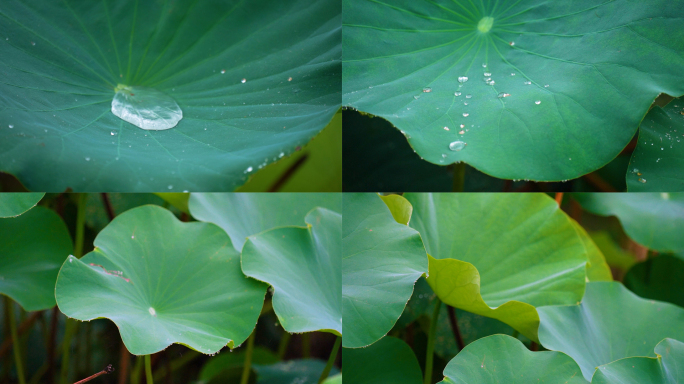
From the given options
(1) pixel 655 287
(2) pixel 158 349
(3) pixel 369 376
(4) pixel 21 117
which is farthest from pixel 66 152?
(1) pixel 655 287

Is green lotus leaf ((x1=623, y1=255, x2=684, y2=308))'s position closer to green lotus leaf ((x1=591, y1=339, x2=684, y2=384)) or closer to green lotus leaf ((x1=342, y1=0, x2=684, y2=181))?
green lotus leaf ((x1=591, y1=339, x2=684, y2=384))

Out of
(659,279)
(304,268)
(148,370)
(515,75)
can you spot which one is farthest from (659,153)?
(148,370)

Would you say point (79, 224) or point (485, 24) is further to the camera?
point (485, 24)

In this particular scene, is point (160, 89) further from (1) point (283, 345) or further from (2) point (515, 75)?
(2) point (515, 75)

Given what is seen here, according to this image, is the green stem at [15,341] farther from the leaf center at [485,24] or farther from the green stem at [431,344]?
the leaf center at [485,24]

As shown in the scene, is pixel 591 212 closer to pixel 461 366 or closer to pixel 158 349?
pixel 461 366

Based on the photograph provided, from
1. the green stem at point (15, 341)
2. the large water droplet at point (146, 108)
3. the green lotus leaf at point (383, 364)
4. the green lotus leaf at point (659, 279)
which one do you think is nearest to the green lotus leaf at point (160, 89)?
the large water droplet at point (146, 108)

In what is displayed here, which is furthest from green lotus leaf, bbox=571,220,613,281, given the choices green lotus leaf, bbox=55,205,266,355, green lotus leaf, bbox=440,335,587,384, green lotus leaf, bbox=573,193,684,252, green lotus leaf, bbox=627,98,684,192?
green lotus leaf, bbox=55,205,266,355
